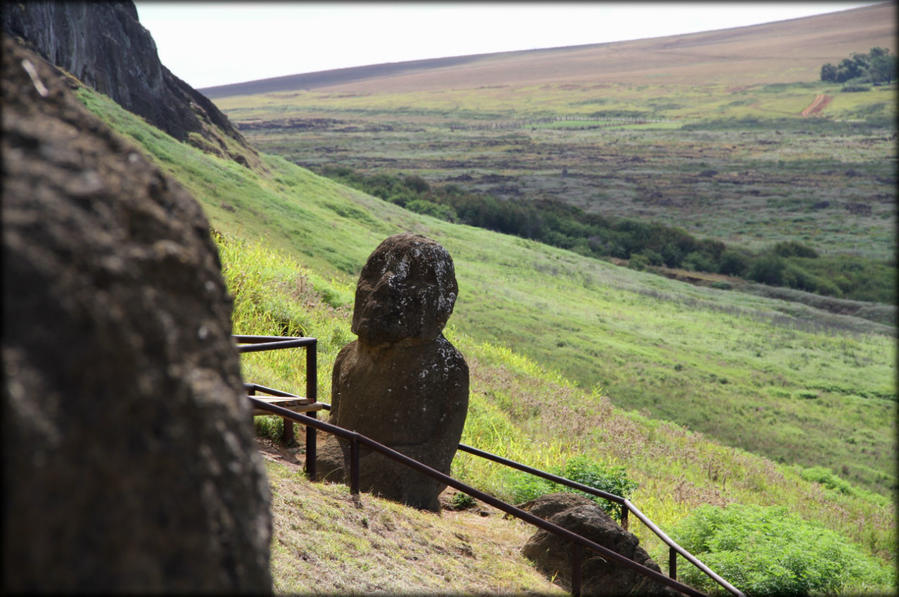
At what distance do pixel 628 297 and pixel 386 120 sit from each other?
156 metres

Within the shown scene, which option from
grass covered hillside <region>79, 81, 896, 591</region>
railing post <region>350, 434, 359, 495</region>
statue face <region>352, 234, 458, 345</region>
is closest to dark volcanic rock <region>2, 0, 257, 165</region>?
grass covered hillside <region>79, 81, 896, 591</region>

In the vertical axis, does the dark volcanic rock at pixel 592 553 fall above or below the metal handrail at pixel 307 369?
below

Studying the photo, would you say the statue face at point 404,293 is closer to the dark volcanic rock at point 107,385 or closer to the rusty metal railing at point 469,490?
the rusty metal railing at point 469,490

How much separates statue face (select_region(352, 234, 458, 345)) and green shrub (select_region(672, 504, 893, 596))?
4704 mm

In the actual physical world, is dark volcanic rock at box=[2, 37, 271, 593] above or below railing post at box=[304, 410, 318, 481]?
above

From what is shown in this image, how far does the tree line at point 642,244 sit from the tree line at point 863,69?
395 feet

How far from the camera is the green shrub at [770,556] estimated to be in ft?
31.3

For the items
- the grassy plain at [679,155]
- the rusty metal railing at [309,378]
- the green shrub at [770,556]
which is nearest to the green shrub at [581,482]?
the green shrub at [770,556]

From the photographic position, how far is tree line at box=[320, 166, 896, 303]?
177ft

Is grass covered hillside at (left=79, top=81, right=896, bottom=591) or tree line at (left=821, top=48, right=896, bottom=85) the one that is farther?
tree line at (left=821, top=48, right=896, bottom=85)

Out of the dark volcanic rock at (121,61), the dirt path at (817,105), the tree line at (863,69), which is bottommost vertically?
the dark volcanic rock at (121,61)

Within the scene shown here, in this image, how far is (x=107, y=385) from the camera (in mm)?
1760

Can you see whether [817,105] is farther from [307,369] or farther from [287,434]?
[307,369]

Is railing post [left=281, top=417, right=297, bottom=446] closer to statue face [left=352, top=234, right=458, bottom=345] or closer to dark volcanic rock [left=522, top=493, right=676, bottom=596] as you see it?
statue face [left=352, top=234, right=458, bottom=345]
